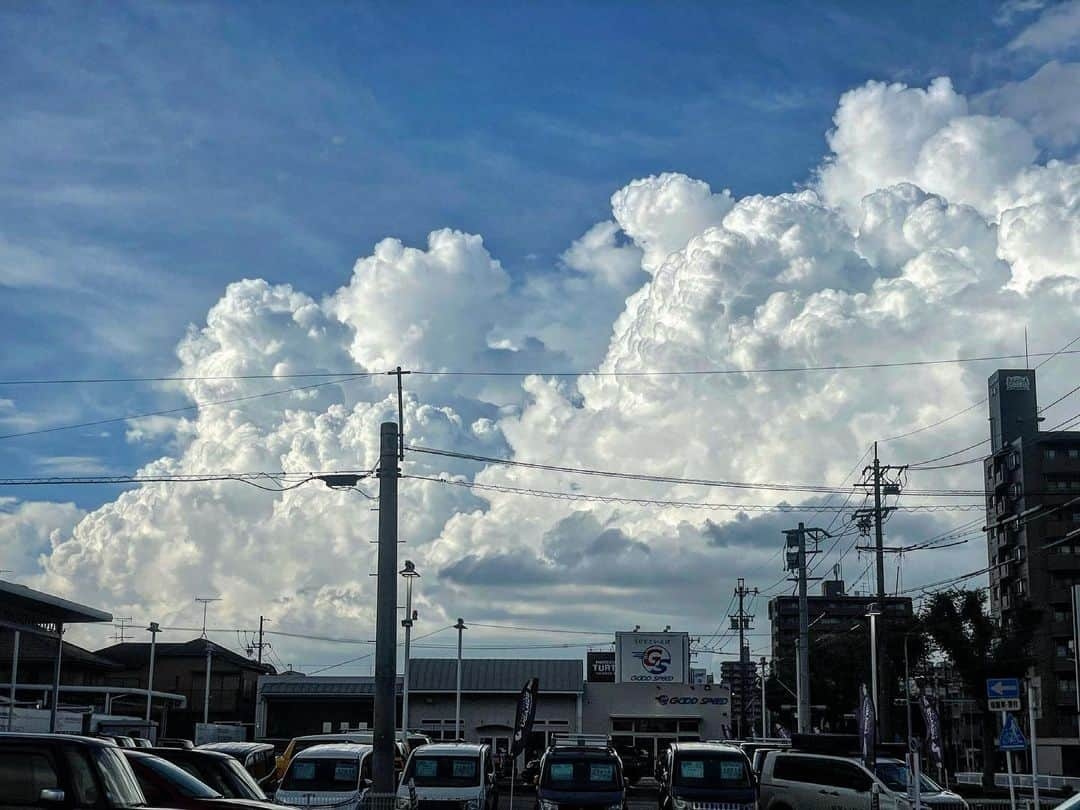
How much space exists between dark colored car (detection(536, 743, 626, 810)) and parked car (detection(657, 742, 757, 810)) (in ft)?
5.13

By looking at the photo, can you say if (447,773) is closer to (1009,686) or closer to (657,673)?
(1009,686)

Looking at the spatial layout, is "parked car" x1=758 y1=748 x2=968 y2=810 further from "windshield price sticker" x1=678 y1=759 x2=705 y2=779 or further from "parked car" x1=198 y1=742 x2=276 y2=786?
"parked car" x1=198 y1=742 x2=276 y2=786

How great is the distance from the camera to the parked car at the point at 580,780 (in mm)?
24719

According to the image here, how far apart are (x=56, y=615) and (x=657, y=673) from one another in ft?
127

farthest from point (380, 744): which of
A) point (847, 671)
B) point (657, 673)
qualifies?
point (847, 671)

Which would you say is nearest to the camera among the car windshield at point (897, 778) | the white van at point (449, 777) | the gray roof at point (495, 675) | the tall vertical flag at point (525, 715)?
the white van at point (449, 777)

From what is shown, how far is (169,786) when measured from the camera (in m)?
15.1

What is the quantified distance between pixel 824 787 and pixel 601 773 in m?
5.62

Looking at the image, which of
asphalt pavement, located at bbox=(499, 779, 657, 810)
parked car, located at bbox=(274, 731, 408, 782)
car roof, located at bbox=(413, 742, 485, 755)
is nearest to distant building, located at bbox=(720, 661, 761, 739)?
asphalt pavement, located at bbox=(499, 779, 657, 810)

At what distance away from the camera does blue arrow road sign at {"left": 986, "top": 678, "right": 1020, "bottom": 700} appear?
24.2 meters

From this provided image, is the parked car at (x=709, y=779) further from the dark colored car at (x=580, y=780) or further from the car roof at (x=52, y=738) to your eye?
the car roof at (x=52, y=738)

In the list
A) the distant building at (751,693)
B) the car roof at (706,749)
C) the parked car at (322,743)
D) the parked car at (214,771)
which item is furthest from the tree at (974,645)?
the distant building at (751,693)

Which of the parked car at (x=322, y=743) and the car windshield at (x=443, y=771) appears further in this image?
the parked car at (x=322, y=743)

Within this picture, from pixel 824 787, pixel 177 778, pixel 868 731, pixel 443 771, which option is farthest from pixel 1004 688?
pixel 177 778
